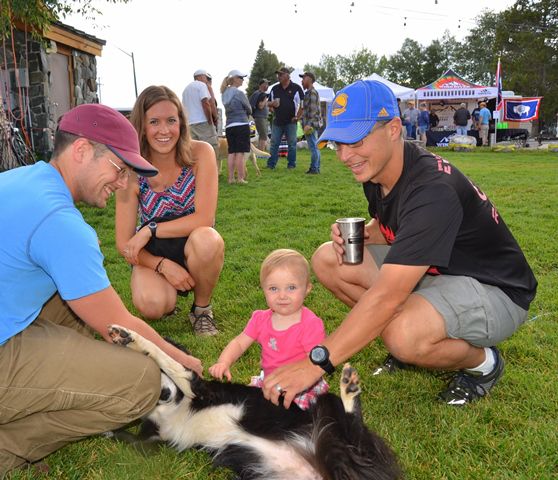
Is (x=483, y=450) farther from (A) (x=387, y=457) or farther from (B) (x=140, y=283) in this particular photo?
(B) (x=140, y=283)

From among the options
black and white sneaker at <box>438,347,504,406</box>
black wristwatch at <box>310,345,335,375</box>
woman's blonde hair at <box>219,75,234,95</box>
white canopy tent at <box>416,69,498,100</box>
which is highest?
white canopy tent at <box>416,69,498,100</box>

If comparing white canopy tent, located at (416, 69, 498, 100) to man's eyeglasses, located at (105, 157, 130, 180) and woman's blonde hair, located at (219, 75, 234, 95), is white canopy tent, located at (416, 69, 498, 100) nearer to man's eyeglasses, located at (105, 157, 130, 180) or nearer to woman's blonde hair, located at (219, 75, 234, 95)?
woman's blonde hair, located at (219, 75, 234, 95)

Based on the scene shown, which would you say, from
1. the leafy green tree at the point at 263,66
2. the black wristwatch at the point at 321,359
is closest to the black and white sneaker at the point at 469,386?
the black wristwatch at the point at 321,359

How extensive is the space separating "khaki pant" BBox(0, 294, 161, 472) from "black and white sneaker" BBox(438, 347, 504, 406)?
1438 millimetres

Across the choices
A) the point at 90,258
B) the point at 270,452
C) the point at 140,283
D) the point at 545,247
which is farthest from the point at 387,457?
the point at 545,247

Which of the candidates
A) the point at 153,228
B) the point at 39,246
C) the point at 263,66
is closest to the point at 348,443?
the point at 39,246

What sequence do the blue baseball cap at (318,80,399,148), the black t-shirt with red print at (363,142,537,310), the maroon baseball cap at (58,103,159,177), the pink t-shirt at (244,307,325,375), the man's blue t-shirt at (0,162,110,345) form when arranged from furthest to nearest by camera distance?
the pink t-shirt at (244,307,325,375), the blue baseball cap at (318,80,399,148), the black t-shirt with red print at (363,142,537,310), the maroon baseball cap at (58,103,159,177), the man's blue t-shirt at (0,162,110,345)

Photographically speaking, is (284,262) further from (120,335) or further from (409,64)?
(409,64)

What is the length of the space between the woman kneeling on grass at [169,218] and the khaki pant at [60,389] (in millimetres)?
1299

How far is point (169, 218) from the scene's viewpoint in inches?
144

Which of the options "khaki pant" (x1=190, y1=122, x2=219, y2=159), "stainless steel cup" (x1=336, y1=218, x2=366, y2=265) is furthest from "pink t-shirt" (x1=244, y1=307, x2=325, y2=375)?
"khaki pant" (x1=190, y1=122, x2=219, y2=159)

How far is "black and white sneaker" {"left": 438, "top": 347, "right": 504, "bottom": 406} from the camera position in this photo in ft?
8.70

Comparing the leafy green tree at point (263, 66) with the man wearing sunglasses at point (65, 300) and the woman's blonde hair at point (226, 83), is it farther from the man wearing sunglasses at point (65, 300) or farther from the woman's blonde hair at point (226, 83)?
the man wearing sunglasses at point (65, 300)

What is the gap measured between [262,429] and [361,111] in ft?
4.86
